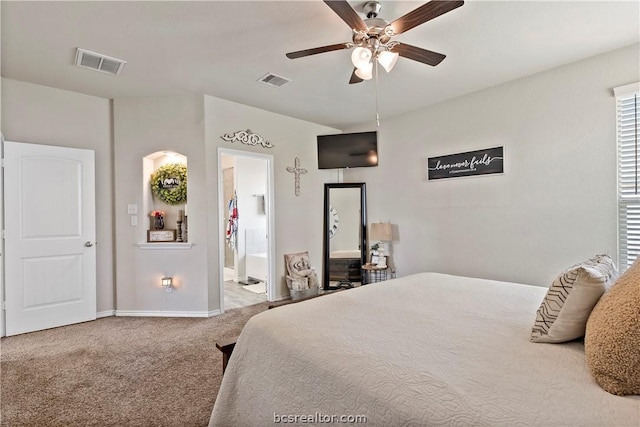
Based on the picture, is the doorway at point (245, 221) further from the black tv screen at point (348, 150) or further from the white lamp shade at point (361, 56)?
the white lamp shade at point (361, 56)

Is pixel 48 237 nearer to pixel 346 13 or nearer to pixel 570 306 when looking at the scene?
pixel 346 13

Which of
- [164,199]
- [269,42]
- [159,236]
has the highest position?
[269,42]

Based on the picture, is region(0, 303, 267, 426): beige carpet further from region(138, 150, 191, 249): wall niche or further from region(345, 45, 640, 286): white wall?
region(345, 45, 640, 286): white wall

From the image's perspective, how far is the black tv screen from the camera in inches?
187

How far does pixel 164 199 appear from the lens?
4.01m

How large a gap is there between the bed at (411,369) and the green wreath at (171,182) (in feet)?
9.16

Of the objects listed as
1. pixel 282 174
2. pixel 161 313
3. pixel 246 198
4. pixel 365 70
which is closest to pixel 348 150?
pixel 282 174

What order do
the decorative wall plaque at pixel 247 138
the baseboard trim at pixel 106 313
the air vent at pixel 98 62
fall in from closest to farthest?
1. the air vent at pixel 98 62
2. the baseboard trim at pixel 106 313
3. the decorative wall plaque at pixel 247 138

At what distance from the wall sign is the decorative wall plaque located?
219cm

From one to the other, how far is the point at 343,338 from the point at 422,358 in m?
0.33

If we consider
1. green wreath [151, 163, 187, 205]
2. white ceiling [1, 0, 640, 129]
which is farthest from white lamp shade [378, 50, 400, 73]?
green wreath [151, 163, 187, 205]

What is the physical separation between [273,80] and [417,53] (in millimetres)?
1646

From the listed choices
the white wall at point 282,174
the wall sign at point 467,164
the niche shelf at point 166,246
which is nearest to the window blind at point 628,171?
the wall sign at point 467,164

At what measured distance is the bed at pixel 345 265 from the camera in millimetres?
4871
